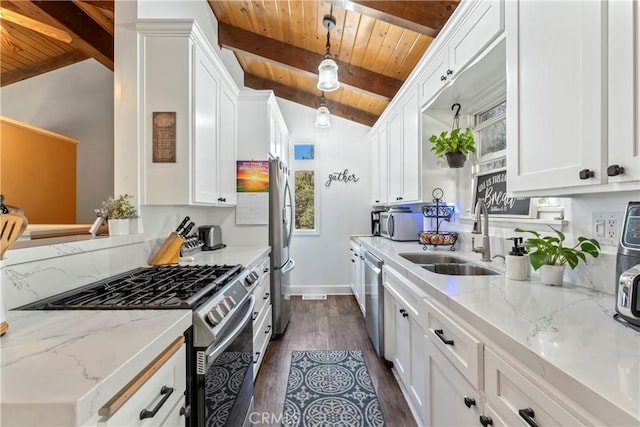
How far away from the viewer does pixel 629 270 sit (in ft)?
2.62

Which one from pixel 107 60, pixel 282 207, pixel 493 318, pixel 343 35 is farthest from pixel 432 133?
pixel 107 60

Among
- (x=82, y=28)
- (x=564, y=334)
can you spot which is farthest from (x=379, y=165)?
(x=82, y=28)

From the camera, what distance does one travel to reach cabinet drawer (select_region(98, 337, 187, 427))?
618 millimetres

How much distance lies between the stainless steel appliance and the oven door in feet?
4.33

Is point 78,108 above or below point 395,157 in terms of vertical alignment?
above

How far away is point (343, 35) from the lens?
105 inches

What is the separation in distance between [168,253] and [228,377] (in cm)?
100

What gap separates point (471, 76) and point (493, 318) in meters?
1.59

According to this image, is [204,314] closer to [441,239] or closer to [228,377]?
[228,377]

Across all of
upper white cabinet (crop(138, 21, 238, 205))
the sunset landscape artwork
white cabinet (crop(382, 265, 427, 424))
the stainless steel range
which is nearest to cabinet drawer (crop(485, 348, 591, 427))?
white cabinet (crop(382, 265, 427, 424))

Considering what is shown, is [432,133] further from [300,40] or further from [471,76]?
[300,40]

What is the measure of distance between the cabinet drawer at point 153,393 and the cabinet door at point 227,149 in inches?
63.4

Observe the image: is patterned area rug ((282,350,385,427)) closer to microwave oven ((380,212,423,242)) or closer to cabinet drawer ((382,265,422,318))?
cabinet drawer ((382,265,422,318))

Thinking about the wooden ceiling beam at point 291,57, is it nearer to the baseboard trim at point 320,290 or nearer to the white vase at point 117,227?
the white vase at point 117,227
